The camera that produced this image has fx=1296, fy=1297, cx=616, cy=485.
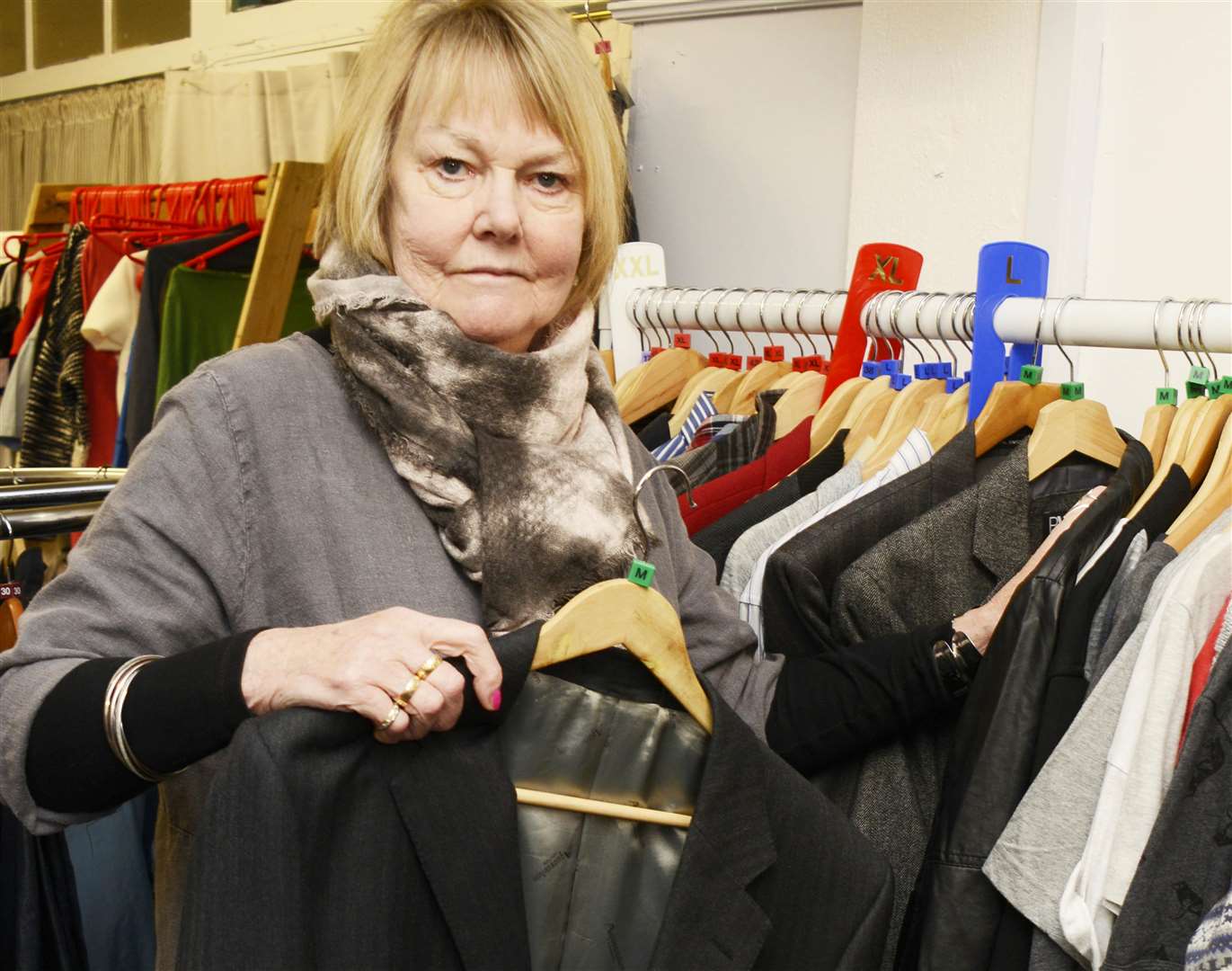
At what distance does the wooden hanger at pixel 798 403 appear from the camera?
177 cm

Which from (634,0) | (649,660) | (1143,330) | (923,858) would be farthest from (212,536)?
(634,0)

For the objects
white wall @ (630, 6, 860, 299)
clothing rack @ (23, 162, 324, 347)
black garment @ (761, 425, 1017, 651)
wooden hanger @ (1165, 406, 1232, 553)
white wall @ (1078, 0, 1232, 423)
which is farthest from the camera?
white wall @ (630, 6, 860, 299)

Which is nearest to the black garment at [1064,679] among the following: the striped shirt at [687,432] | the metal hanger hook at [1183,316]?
the metal hanger hook at [1183,316]

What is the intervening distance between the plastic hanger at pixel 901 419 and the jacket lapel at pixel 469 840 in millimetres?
722

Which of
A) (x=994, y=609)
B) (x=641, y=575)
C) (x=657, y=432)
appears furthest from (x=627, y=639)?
(x=657, y=432)

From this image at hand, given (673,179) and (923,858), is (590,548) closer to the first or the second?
(923,858)

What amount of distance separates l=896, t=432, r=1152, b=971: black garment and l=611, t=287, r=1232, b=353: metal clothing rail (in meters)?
0.41

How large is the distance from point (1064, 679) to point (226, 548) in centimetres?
71

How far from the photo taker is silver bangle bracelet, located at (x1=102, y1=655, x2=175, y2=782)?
0.90m

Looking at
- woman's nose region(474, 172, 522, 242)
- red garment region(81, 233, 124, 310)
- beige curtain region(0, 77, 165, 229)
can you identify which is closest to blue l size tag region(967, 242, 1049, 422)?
woman's nose region(474, 172, 522, 242)

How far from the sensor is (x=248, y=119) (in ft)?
12.8

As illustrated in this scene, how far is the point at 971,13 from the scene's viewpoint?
2.52 m

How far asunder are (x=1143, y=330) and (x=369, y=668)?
102cm

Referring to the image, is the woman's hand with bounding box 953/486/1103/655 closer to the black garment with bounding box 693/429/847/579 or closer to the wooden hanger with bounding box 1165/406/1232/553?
the wooden hanger with bounding box 1165/406/1232/553
